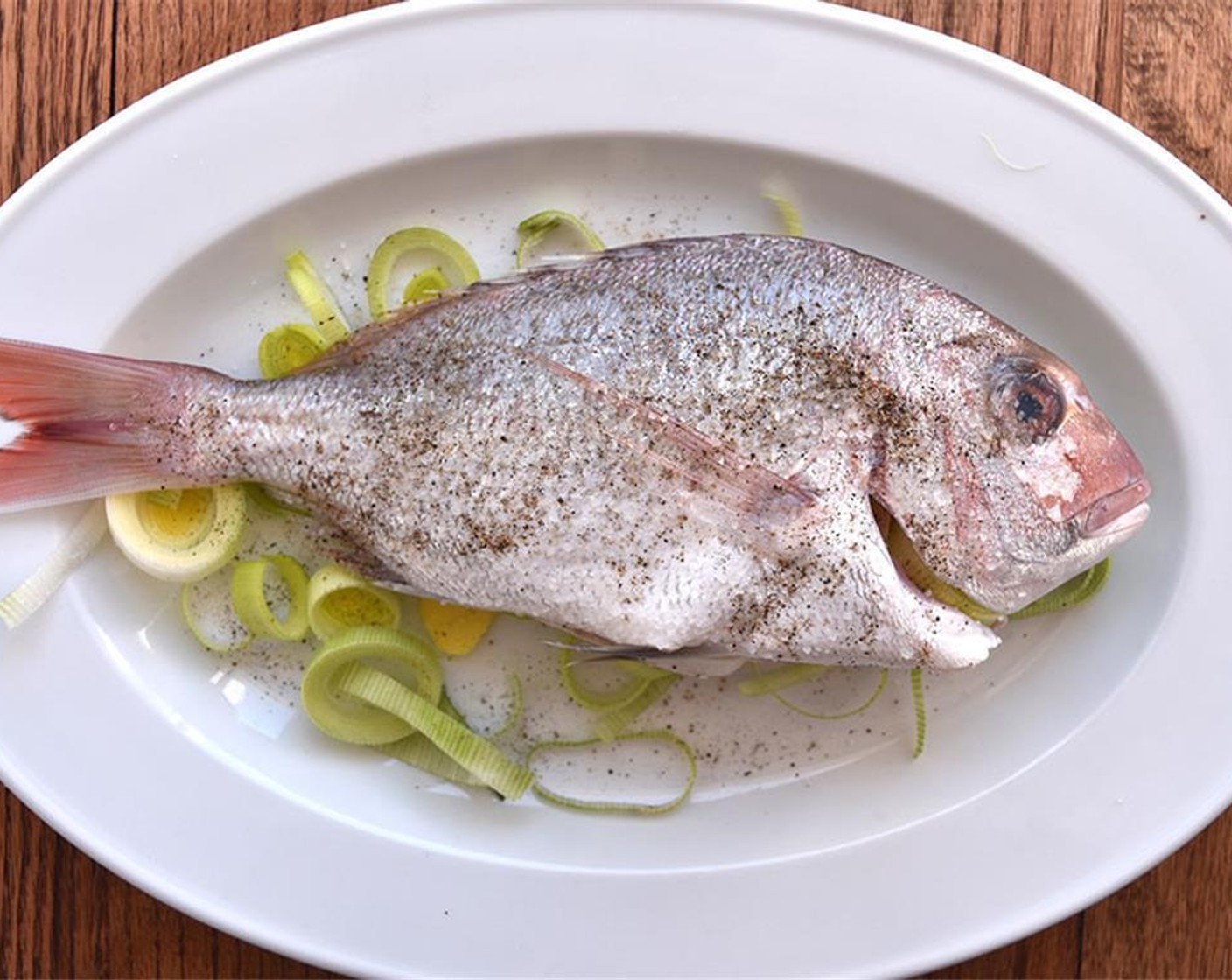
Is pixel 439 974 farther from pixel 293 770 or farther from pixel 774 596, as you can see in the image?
pixel 774 596

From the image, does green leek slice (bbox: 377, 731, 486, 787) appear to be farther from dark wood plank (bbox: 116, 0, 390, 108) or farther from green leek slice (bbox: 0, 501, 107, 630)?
dark wood plank (bbox: 116, 0, 390, 108)

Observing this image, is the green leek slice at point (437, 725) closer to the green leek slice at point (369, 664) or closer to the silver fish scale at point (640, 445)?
the green leek slice at point (369, 664)

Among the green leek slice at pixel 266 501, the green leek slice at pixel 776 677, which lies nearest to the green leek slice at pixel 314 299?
the green leek slice at pixel 266 501

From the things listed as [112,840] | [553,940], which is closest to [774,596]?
[553,940]

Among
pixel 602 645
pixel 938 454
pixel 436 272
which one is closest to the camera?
pixel 938 454

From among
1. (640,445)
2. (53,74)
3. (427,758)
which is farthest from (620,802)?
(53,74)

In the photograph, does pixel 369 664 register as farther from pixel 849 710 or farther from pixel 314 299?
pixel 849 710
